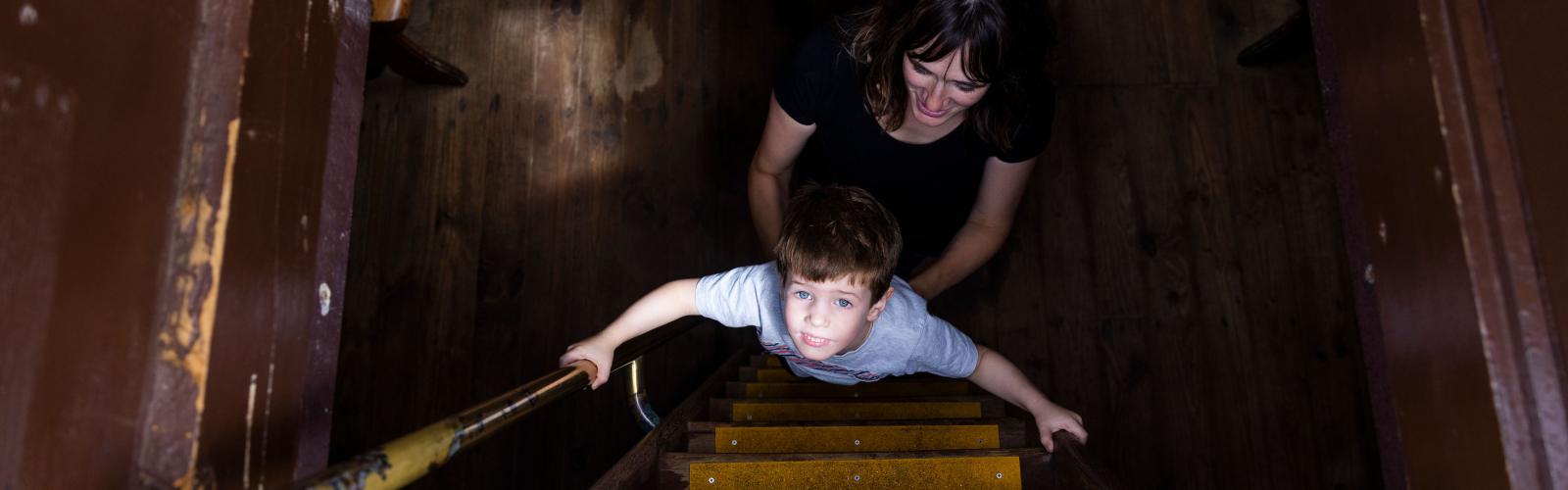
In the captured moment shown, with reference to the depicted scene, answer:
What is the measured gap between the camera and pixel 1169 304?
260 centimetres

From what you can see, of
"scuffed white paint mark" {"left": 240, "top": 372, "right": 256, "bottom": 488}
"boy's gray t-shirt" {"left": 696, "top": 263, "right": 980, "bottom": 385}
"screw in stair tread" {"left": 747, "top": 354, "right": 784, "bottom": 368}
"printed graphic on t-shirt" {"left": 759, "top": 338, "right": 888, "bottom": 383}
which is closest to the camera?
"scuffed white paint mark" {"left": 240, "top": 372, "right": 256, "bottom": 488}

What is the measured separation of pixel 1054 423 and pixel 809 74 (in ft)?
2.66

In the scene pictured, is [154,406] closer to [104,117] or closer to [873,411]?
[104,117]

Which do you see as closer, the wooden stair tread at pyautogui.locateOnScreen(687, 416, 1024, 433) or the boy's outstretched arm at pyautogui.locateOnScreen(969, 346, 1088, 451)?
the boy's outstretched arm at pyautogui.locateOnScreen(969, 346, 1088, 451)

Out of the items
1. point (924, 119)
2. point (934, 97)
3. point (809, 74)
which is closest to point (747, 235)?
point (809, 74)

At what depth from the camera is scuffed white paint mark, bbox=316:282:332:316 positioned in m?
0.72

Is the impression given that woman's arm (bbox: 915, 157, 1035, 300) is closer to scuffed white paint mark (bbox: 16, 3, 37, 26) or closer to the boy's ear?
the boy's ear

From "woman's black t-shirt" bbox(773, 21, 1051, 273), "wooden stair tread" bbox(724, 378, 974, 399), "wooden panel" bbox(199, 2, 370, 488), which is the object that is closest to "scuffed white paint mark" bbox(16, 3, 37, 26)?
"wooden panel" bbox(199, 2, 370, 488)

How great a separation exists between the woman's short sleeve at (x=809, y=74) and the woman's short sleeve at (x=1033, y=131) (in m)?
0.39

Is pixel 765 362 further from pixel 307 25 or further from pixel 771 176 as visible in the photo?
pixel 307 25

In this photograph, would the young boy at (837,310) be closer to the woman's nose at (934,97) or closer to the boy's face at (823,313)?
the boy's face at (823,313)

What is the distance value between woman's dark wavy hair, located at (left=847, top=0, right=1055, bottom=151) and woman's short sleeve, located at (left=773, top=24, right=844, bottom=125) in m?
0.09

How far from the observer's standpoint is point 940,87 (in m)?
1.40

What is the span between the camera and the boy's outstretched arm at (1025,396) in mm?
1368
